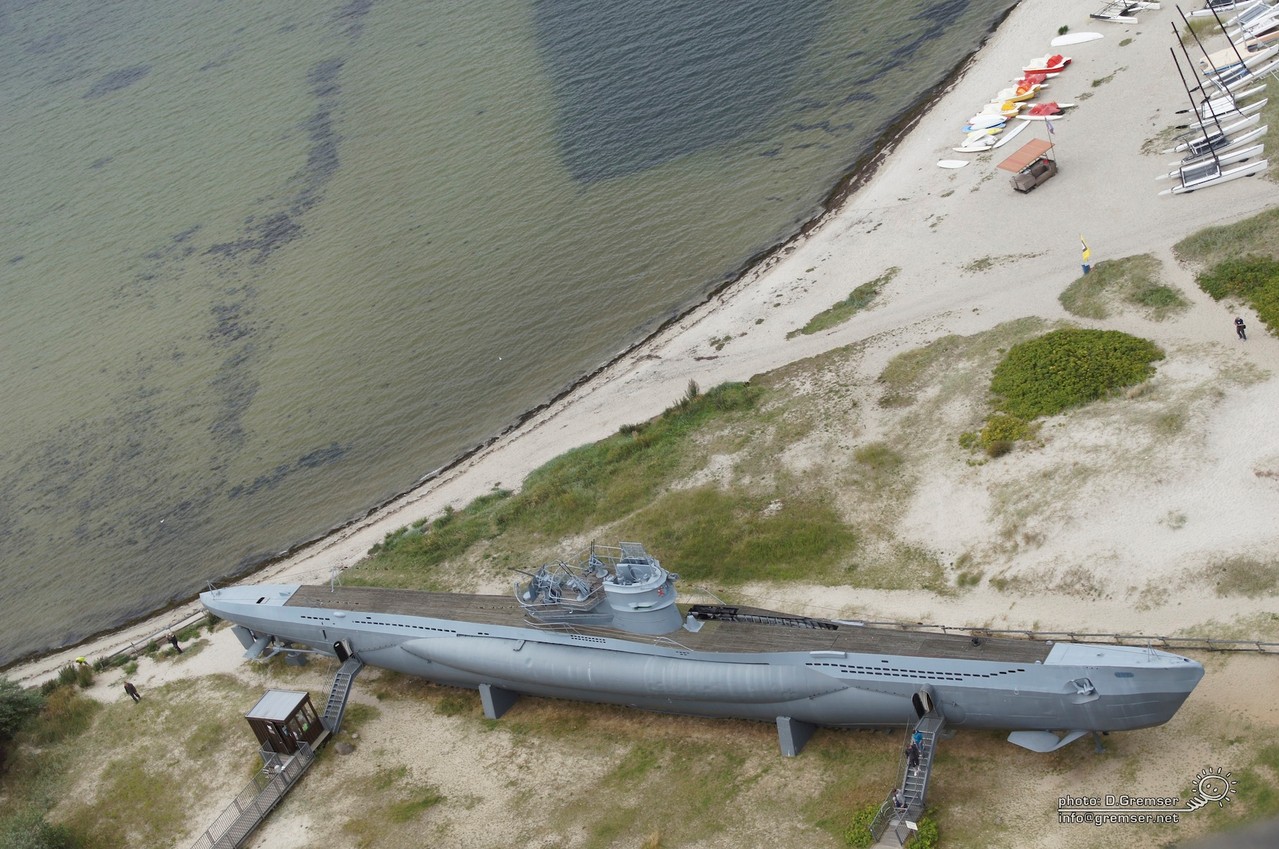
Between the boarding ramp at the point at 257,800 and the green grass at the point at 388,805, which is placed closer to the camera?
the green grass at the point at 388,805

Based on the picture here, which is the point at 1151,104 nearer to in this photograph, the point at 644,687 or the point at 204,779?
the point at 644,687

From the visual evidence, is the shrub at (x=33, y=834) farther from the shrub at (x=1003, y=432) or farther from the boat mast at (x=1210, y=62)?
the boat mast at (x=1210, y=62)

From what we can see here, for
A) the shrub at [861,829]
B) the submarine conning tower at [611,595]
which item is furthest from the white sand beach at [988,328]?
the submarine conning tower at [611,595]

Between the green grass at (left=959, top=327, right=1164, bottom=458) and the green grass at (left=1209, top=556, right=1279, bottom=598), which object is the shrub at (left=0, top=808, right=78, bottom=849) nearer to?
the green grass at (left=959, top=327, right=1164, bottom=458)

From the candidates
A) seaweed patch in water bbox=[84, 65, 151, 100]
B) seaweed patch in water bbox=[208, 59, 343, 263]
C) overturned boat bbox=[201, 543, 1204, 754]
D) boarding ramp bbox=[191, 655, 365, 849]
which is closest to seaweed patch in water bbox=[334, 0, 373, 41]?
seaweed patch in water bbox=[208, 59, 343, 263]

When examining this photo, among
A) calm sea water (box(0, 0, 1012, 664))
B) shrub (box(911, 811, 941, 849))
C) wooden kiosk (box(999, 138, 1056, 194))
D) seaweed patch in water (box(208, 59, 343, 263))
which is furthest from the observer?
seaweed patch in water (box(208, 59, 343, 263))

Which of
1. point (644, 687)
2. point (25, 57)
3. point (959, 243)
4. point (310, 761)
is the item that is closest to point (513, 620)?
point (644, 687)
